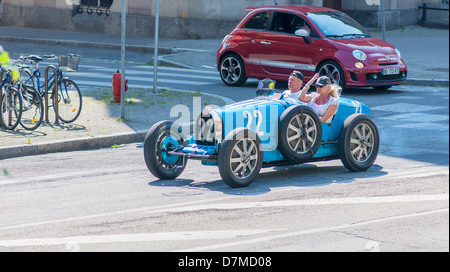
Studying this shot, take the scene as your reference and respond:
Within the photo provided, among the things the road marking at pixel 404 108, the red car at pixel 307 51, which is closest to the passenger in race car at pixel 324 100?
the road marking at pixel 404 108

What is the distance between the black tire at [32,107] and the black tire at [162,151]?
385 centimetres

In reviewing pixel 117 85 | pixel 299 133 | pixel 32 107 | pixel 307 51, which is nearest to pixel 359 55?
pixel 307 51

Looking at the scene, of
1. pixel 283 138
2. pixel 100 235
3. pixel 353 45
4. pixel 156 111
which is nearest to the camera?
pixel 100 235

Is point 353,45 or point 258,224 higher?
point 353,45

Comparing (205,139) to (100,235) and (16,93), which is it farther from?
(16,93)

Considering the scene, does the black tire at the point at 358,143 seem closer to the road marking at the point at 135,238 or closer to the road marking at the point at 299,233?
the road marking at the point at 299,233

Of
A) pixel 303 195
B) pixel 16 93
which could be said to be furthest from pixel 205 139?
pixel 16 93

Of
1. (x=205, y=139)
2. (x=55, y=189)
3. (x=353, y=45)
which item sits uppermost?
(x=353, y=45)

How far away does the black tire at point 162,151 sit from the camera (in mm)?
9250

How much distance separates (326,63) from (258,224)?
10.2 meters

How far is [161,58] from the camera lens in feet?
76.9

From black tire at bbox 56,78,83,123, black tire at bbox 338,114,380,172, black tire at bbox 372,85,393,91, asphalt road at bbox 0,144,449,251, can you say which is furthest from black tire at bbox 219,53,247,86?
black tire at bbox 338,114,380,172

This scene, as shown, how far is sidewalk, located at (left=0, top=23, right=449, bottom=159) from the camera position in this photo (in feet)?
38.5

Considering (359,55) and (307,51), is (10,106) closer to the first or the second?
(307,51)
